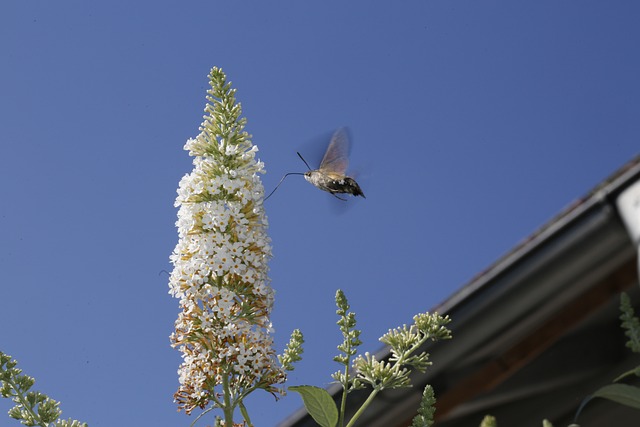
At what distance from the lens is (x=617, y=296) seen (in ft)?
9.73

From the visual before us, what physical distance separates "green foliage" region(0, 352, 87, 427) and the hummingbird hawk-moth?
186 cm

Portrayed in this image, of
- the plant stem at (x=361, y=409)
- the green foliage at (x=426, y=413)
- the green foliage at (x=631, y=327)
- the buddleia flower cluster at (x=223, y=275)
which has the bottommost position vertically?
the green foliage at (x=631, y=327)

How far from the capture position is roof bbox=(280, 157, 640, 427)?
8.87 feet

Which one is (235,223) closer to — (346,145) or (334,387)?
(334,387)

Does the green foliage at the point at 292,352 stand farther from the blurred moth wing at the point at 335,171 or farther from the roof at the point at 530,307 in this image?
the blurred moth wing at the point at 335,171

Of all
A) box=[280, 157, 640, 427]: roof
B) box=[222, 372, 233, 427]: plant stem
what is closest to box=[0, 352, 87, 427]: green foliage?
box=[222, 372, 233, 427]: plant stem

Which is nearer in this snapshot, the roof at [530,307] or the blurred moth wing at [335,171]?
the roof at [530,307]

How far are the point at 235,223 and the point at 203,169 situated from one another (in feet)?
0.94

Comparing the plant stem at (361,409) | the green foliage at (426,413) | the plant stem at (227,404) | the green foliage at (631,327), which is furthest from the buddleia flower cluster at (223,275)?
the green foliage at (631,327)

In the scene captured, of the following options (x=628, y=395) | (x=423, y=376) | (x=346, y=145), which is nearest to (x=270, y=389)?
(x=423, y=376)

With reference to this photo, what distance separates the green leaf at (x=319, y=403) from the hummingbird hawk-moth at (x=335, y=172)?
1.95 m

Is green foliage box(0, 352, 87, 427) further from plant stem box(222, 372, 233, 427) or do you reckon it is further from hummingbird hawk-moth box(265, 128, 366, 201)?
hummingbird hawk-moth box(265, 128, 366, 201)

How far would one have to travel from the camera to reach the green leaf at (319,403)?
1934 millimetres

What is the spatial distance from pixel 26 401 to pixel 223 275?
0.67 metres
